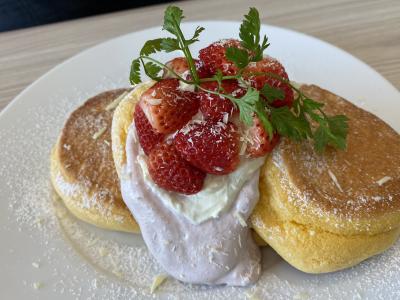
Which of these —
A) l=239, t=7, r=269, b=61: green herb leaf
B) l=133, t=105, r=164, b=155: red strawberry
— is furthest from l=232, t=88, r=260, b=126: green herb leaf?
l=133, t=105, r=164, b=155: red strawberry

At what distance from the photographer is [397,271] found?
1.35 m

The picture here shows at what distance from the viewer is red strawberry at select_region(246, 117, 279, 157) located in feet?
4.19

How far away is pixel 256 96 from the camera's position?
1.19m

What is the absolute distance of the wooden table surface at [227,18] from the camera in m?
2.23

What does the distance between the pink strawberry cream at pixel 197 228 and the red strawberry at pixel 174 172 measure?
0.04 meters

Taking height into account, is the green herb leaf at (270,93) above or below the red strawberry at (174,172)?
above

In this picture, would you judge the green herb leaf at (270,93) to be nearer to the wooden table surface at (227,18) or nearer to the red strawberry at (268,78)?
the red strawberry at (268,78)

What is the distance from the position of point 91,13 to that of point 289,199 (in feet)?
6.00

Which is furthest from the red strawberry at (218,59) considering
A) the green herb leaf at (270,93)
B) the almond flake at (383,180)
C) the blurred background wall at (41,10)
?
the blurred background wall at (41,10)

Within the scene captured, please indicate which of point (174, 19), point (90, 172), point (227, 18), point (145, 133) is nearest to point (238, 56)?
point (174, 19)

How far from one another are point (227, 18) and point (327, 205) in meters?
1.49

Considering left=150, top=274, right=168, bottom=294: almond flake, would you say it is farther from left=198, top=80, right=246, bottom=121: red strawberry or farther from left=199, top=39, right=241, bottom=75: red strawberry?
left=199, top=39, right=241, bottom=75: red strawberry

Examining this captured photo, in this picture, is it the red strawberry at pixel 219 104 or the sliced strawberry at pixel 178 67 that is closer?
the red strawberry at pixel 219 104

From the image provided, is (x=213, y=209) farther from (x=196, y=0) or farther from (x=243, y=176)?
(x=196, y=0)
